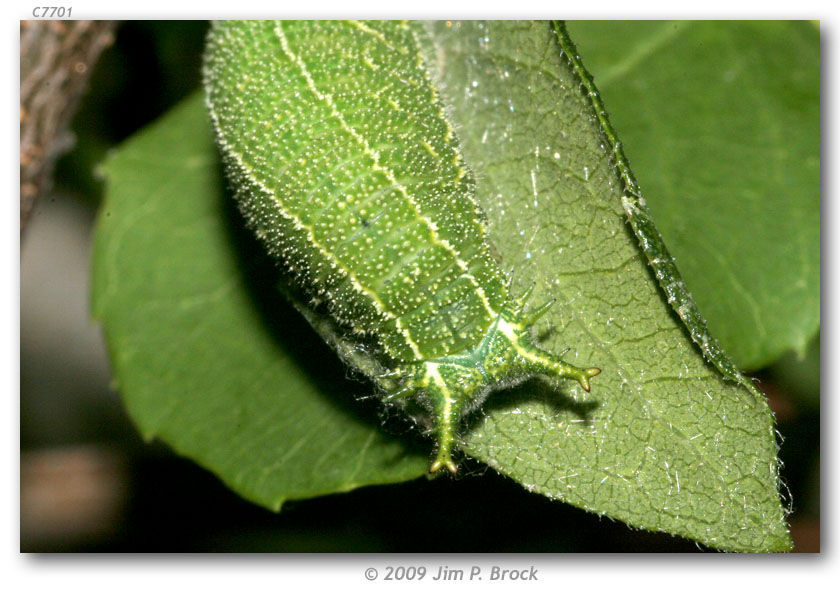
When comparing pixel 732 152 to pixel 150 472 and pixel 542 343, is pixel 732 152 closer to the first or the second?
pixel 542 343

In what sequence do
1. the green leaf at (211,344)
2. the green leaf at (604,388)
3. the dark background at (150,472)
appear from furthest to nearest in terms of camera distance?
1. the dark background at (150,472)
2. the green leaf at (211,344)
3. the green leaf at (604,388)

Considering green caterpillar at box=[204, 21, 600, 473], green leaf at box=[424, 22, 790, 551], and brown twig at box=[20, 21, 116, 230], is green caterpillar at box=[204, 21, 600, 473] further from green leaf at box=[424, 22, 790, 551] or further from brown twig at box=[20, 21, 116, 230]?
brown twig at box=[20, 21, 116, 230]

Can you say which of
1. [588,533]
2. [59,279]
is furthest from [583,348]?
[59,279]

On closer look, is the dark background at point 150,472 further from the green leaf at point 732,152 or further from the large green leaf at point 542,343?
the green leaf at point 732,152

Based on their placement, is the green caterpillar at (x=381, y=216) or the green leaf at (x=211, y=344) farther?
the green leaf at (x=211, y=344)

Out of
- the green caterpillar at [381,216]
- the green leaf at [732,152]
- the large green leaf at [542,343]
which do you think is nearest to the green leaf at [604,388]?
the large green leaf at [542,343]

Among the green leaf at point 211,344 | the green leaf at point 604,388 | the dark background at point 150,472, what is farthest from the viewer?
the dark background at point 150,472
